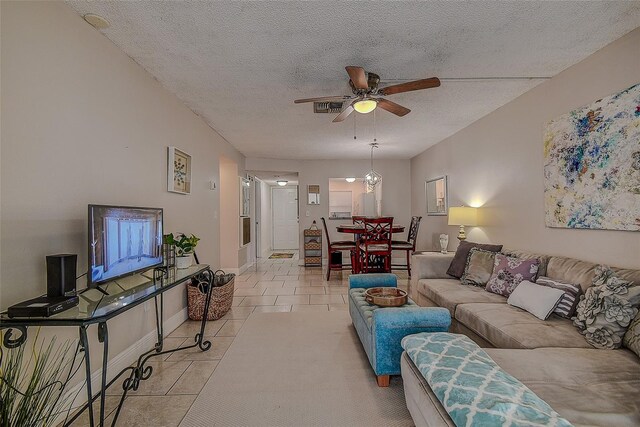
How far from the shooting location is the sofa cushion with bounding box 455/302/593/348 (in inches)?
72.7

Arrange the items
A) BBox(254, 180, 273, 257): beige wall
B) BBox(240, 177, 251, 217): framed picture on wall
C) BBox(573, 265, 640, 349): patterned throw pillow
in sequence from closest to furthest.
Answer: BBox(573, 265, 640, 349): patterned throw pillow → BBox(240, 177, 251, 217): framed picture on wall → BBox(254, 180, 273, 257): beige wall

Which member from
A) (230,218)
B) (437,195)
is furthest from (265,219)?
(437,195)

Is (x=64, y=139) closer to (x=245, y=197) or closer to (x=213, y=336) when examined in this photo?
(x=213, y=336)

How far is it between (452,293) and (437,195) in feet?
10.1

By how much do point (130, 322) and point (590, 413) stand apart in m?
2.89

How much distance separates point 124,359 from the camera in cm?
232

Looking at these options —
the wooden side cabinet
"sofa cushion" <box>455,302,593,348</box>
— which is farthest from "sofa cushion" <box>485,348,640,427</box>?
the wooden side cabinet

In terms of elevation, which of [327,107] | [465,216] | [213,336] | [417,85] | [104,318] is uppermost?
[327,107]

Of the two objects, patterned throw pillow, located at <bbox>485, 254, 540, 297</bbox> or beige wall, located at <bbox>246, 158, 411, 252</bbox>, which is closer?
patterned throw pillow, located at <bbox>485, 254, 540, 297</bbox>

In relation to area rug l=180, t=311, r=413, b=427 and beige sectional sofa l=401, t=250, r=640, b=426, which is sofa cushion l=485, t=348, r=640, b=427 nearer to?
beige sectional sofa l=401, t=250, r=640, b=426

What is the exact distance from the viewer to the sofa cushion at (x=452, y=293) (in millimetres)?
2652

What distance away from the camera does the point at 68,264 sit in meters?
1.51

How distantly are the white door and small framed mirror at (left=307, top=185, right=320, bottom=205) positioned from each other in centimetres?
289

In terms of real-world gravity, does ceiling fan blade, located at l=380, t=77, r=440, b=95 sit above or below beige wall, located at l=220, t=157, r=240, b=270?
above
